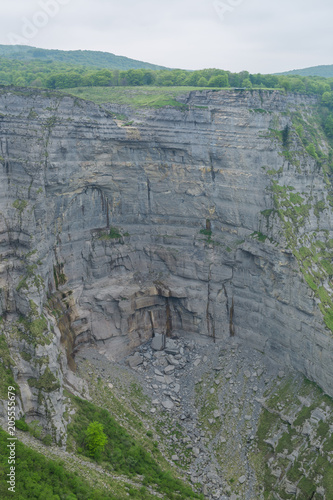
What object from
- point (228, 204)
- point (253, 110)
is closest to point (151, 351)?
point (228, 204)

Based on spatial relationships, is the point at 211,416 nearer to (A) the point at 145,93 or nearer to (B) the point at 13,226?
(B) the point at 13,226

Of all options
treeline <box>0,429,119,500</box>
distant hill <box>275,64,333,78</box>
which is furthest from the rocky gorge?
distant hill <box>275,64,333,78</box>

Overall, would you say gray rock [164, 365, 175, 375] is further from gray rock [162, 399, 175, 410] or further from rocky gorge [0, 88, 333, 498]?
gray rock [162, 399, 175, 410]

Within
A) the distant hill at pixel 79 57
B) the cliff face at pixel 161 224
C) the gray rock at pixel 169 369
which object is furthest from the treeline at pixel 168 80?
the distant hill at pixel 79 57

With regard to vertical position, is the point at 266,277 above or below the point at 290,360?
above

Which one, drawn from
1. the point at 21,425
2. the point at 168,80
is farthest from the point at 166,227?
the point at 168,80

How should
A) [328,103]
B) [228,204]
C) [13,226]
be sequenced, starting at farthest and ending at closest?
[328,103] < [228,204] < [13,226]
